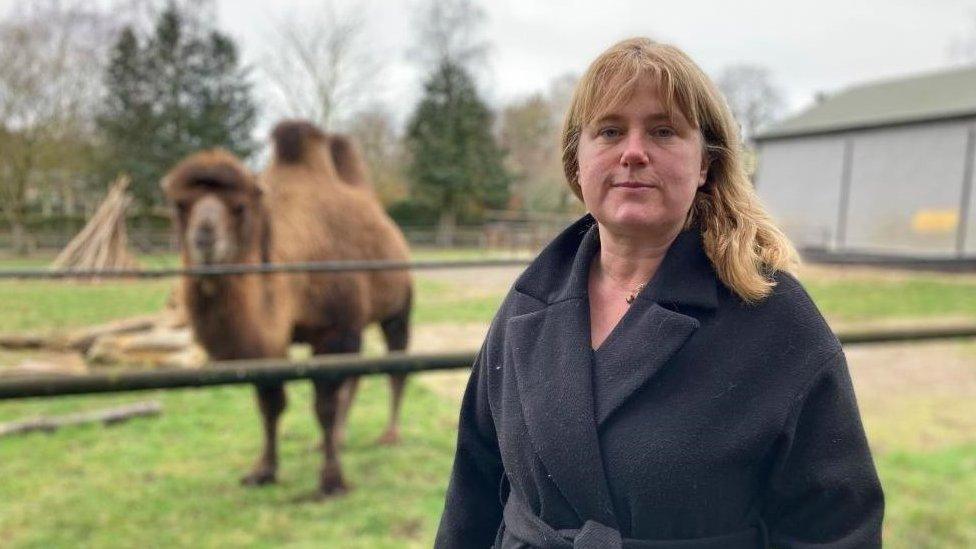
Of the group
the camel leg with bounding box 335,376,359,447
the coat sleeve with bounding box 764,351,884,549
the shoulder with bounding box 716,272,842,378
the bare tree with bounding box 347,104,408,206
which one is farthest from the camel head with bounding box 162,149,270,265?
the bare tree with bounding box 347,104,408,206

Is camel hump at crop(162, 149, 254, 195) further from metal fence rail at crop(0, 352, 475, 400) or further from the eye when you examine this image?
the eye

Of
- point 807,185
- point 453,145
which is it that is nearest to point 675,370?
point 807,185

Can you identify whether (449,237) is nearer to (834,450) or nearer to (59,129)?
(59,129)

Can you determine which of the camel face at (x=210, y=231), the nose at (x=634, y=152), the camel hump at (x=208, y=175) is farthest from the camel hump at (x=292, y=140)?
the nose at (x=634, y=152)

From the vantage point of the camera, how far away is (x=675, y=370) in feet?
3.79

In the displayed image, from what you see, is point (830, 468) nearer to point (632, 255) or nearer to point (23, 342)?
point (632, 255)

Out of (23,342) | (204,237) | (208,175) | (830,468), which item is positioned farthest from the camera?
(23,342)

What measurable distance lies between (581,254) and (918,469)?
4.02m

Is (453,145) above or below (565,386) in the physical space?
above

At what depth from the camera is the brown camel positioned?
396 centimetres

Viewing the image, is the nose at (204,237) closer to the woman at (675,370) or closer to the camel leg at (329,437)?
the camel leg at (329,437)

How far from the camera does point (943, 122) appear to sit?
2167cm

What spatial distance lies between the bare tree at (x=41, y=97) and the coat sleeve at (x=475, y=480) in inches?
862

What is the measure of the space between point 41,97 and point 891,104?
27303 millimetres
